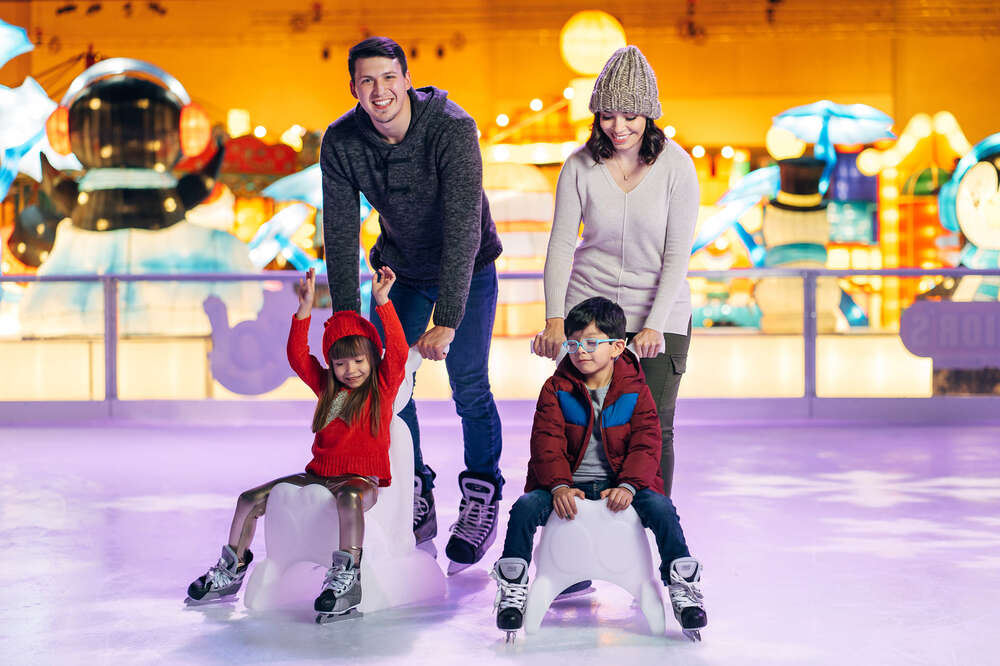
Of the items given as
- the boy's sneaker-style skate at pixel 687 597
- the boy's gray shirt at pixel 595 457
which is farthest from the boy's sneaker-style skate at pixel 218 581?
the boy's sneaker-style skate at pixel 687 597

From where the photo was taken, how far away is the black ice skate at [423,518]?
2.95 m

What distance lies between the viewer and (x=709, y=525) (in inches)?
132

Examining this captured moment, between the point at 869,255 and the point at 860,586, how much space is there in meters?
9.81

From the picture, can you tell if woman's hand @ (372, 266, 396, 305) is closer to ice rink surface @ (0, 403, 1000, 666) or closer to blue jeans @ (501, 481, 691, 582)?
blue jeans @ (501, 481, 691, 582)

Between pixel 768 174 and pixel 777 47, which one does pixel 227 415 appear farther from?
pixel 777 47

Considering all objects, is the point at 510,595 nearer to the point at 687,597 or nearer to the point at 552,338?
the point at 687,597

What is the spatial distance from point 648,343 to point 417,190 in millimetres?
594

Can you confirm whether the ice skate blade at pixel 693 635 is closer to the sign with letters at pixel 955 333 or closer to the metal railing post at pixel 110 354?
the sign with letters at pixel 955 333

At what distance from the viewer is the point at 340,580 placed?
232 centimetres

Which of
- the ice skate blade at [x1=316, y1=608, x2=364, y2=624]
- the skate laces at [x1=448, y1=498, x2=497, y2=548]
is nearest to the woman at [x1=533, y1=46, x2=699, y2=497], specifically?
the skate laces at [x1=448, y1=498, x2=497, y2=548]

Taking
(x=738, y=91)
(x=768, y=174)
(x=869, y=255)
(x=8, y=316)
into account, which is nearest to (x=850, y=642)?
(x=8, y=316)

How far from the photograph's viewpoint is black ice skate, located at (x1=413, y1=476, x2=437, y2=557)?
9.69 feet

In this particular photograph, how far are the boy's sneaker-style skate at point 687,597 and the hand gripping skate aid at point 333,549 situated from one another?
21.8 inches

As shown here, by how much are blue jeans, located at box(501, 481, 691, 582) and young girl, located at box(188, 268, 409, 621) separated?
0.33 metres
